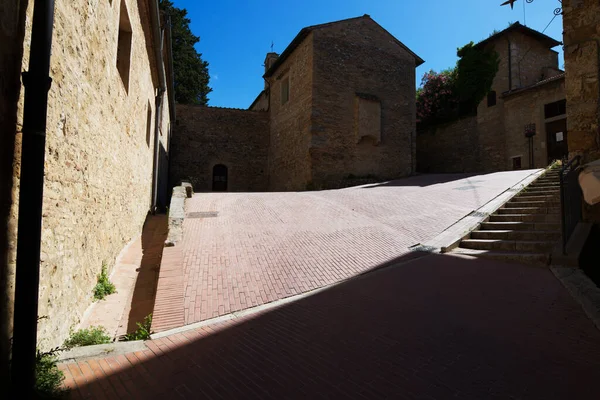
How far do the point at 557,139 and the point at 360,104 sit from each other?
10.3 metres

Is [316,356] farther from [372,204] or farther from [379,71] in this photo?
[379,71]

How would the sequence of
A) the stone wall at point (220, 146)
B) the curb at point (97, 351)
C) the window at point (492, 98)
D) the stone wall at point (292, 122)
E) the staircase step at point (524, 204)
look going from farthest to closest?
the window at point (492, 98)
the stone wall at point (220, 146)
the stone wall at point (292, 122)
the staircase step at point (524, 204)
the curb at point (97, 351)

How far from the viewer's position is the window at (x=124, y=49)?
230 inches

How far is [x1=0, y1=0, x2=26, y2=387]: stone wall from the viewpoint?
2.01 meters

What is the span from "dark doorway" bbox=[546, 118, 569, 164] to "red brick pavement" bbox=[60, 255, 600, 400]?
16563mm

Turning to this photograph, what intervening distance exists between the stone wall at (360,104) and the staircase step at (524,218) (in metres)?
8.95

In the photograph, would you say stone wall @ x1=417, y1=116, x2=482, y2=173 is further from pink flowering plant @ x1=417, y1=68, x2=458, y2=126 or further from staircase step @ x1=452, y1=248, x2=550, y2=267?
staircase step @ x1=452, y1=248, x2=550, y2=267

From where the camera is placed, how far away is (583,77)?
5934 mm

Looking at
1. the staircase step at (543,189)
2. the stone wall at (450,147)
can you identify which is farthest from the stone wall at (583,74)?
the stone wall at (450,147)

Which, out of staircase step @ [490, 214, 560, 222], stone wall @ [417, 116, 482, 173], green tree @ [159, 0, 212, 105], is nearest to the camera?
staircase step @ [490, 214, 560, 222]

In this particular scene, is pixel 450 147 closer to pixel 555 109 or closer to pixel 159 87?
pixel 555 109

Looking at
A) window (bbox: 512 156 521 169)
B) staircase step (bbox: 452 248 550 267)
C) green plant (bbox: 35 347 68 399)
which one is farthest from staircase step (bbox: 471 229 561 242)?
window (bbox: 512 156 521 169)

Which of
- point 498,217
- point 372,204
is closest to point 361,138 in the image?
point 372,204

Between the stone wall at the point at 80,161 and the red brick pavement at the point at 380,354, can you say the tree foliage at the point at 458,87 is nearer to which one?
the red brick pavement at the point at 380,354
